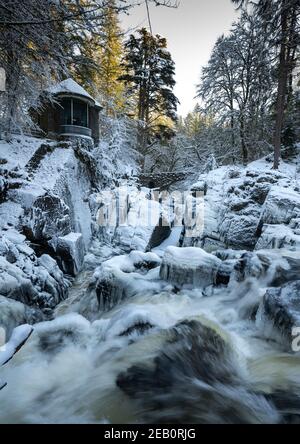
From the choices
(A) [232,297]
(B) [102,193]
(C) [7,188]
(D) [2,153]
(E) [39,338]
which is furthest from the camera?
(B) [102,193]

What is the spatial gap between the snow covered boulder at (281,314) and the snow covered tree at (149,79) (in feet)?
59.3

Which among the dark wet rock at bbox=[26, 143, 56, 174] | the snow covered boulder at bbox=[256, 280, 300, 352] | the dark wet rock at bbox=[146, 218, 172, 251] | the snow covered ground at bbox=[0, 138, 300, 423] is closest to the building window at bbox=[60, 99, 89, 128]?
the dark wet rock at bbox=[26, 143, 56, 174]

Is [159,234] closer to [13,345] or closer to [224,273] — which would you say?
[224,273]

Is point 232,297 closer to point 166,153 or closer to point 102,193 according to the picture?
point 102,193

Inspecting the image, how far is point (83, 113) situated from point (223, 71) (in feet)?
33.6

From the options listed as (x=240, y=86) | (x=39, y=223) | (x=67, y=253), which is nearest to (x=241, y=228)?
(x=67, y=253)

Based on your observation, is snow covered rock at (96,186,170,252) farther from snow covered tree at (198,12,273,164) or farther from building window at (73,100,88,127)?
snow covered tree at (198,12,273,164)

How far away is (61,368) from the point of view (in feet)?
12.9

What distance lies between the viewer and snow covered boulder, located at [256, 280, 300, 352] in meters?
4.12

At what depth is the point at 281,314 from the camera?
4367mm

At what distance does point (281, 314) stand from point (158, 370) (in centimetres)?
207

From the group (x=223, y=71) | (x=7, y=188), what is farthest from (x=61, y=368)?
(x=223, y=71)

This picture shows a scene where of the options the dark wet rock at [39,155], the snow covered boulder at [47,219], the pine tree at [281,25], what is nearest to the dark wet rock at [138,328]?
the snow covered boulder at [47,219]

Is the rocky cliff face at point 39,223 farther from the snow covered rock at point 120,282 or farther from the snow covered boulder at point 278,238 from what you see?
the snow covered boulder at point 278,238
